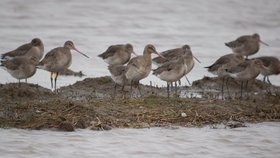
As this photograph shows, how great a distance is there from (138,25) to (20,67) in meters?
11.1

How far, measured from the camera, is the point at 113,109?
43.7 ft

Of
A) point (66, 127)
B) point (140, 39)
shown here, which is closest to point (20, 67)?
point (66, 127)

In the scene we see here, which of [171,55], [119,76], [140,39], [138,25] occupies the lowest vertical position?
[119,76]

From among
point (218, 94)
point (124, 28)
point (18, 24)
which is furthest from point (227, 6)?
point (218, 94)

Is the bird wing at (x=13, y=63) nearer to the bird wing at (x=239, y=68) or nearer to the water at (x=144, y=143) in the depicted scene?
the water at (x=144, y=143)

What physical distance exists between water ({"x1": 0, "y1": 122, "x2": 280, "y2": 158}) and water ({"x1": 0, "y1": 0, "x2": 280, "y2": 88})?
5.39 m

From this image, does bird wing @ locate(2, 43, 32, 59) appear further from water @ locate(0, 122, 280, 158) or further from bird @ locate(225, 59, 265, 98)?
water @ locate(0, 122, 280, 158)

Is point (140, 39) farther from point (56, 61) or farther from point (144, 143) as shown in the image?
point (144, 143)

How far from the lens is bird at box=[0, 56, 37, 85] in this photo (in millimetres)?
15875

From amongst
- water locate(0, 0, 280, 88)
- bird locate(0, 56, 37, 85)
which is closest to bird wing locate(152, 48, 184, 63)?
water locate(0, 0, 280, 88)

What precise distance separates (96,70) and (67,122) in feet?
22.5

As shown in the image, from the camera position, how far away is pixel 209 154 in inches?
455

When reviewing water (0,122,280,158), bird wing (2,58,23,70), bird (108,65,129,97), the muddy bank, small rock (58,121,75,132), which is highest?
bird wing (2,58,23,70)

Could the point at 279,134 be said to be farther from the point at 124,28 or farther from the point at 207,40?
the point at 124,28
